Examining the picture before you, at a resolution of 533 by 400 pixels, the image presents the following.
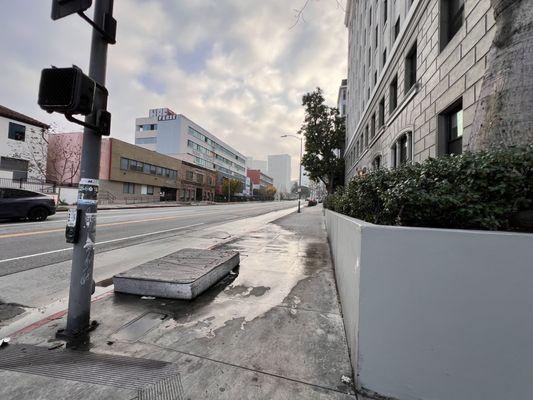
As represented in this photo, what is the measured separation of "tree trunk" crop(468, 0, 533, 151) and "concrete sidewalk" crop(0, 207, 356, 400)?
3.19 m

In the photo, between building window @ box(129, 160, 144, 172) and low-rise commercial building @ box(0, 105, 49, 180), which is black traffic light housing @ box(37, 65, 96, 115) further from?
building window @ box(129, 160, 144, 172)

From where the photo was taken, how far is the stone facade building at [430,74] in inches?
288

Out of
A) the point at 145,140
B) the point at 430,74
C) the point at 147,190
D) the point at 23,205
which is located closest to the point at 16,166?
the point at 147,190

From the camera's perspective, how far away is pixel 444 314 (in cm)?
227

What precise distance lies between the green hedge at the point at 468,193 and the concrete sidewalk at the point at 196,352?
1720mm

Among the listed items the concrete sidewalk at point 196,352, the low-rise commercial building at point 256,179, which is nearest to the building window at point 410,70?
the concrete sidewalk at point 196,352

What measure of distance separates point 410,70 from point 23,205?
755 inches

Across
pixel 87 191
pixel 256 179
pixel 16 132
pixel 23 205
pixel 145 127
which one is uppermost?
pixel 145 127

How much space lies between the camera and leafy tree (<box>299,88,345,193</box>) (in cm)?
3816

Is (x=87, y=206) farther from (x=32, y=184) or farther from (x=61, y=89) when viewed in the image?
(x=32, y=184)

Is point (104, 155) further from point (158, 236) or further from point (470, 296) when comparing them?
point (470, 296)

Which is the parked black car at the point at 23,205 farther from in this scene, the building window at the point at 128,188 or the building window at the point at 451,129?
the building window at the point at 128,188

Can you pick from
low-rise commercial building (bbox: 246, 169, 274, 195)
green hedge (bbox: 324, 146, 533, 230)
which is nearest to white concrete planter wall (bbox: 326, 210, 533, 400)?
green hedge (bbox: 324, 146, 533, 230)

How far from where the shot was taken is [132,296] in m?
4.68
